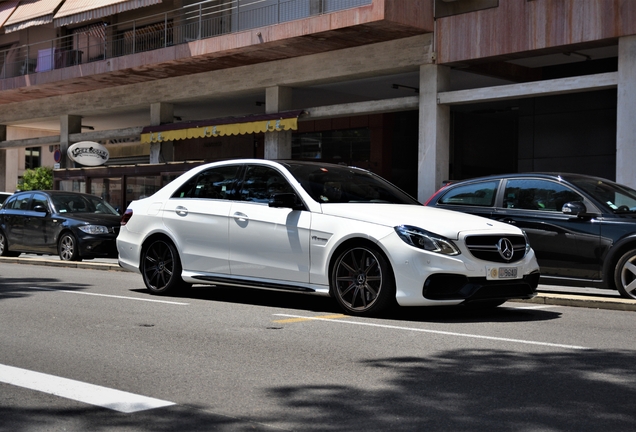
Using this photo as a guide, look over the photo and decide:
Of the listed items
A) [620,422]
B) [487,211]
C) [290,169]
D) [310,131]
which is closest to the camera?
[620,422]

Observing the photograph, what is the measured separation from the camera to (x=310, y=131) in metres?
35.9

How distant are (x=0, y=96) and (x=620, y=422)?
1391 inches

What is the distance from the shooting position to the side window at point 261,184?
964 cm

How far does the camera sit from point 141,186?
88.1ft

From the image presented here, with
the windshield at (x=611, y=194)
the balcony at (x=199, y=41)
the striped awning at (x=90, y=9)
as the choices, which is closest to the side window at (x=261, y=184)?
the windshield at (x=611, y=194)

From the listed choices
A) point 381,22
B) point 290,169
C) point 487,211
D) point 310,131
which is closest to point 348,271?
point 290,169

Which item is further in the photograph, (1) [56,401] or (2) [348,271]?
(2) [348,271]

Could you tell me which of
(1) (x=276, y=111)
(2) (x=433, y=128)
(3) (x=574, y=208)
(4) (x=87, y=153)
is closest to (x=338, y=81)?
(1) (x=276, y=111)

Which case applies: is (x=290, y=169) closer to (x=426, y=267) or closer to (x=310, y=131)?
(x=426, y=267)

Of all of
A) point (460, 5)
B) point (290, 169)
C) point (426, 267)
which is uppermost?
point (460, 5)

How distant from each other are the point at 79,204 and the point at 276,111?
9303 millimetres

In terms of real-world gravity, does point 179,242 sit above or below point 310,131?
below

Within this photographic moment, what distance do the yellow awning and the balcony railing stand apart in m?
2.83

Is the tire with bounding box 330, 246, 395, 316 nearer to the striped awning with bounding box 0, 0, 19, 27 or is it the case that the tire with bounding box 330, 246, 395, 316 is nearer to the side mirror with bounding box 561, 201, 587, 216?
the side mirror with bounding box 561, 201, 587, 216
